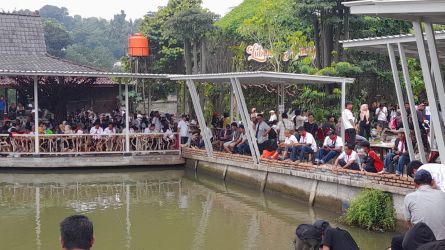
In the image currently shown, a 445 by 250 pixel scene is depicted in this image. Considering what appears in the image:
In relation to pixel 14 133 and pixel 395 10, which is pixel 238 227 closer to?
pixel 395 10

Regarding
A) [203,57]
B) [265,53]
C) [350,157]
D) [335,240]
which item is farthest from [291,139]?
[203,57]

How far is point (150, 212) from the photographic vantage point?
1230 cm

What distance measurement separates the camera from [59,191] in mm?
14617

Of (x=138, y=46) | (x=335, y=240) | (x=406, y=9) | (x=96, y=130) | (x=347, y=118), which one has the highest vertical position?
(x=138, y=46)

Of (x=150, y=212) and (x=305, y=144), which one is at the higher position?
(x=305, y=144)

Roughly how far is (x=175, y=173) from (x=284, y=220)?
644 cm

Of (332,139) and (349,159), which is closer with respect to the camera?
(349,159)

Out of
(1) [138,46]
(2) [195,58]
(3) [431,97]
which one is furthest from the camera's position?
(1) [138,46]

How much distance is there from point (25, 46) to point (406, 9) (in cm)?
1968

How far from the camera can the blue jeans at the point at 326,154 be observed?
1241 cm

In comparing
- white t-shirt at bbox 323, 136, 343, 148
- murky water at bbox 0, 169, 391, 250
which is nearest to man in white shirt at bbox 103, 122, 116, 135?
murky water at bbox 0, 169, 391, 250

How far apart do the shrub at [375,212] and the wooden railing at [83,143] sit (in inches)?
338

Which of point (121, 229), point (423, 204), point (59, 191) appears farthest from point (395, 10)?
point (59, 191)

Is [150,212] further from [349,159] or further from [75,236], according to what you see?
[75,236]
